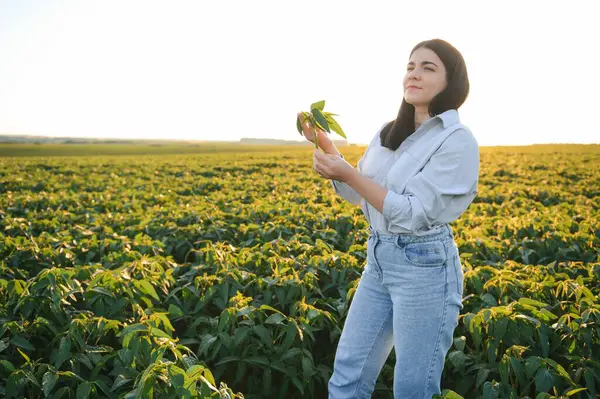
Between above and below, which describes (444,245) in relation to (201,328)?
above

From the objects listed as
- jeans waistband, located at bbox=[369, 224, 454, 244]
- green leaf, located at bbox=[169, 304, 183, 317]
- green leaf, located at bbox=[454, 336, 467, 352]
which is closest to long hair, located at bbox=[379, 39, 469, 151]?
jeans waistband, located at bbox=[369, 224, 454, 244]

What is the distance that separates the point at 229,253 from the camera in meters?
4.10

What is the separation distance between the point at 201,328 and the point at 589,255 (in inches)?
157

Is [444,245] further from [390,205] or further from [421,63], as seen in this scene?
[421,63]

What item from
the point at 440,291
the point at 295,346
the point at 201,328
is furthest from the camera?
the point at 201,328

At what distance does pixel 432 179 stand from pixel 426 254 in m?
0.34

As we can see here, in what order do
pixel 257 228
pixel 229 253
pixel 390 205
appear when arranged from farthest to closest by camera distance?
pixel 257 228
pixel 229 253
pixel 390 205

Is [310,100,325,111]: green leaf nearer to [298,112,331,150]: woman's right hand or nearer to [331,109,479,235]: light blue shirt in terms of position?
[298,112,331,150]: woman's right hand

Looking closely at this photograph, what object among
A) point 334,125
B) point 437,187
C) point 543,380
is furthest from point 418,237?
point 543,380

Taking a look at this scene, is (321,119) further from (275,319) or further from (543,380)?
(543,380)

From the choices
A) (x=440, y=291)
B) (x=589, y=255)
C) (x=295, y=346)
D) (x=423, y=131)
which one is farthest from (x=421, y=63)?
(x=589, y=255)

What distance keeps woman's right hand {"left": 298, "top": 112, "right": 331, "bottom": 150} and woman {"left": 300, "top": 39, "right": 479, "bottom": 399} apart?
201 mm

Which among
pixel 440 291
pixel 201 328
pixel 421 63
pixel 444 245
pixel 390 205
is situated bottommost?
pixel 201 328

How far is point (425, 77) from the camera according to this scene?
2127 mm
